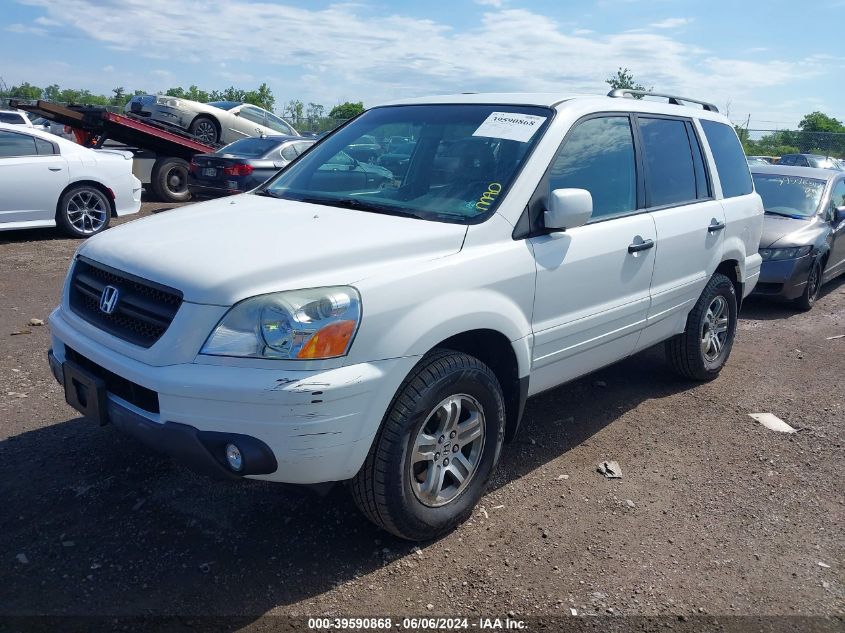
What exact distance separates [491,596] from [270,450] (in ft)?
3.53

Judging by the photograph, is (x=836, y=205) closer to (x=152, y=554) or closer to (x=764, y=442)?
(x=764, y=442)

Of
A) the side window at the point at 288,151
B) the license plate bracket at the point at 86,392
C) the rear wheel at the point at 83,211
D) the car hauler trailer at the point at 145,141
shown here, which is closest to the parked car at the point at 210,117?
the car hauler trailer at the point at 145,141

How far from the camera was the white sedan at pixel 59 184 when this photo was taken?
948 centimetres

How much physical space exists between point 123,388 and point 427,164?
1865 millimetres

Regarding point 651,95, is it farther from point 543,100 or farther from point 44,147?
point 44,147

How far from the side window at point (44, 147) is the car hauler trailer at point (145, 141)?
4.40 metres

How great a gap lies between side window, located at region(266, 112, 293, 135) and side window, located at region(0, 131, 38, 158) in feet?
28.8

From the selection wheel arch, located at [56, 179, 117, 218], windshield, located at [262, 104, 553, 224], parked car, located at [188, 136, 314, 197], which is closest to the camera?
windshield, located at [262, 104, 553, 224]

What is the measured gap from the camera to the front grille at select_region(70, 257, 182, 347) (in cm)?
289

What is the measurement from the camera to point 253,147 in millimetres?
13125

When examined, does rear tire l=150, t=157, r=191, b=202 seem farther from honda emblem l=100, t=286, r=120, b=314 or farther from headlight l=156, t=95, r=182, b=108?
honda emblem l=100, t=286, r=120, b=314

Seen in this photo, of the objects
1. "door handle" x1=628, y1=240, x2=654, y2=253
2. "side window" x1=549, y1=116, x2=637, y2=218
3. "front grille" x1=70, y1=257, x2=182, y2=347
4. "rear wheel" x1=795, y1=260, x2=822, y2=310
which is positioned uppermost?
"side window" x1=549, y1=116, x2=637, y2=218

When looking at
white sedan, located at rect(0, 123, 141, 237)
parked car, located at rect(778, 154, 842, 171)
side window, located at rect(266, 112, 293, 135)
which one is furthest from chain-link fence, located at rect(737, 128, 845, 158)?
white sedan, located at rect(0, 123, 141, 237)

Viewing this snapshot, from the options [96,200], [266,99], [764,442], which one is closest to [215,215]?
[764,442]
